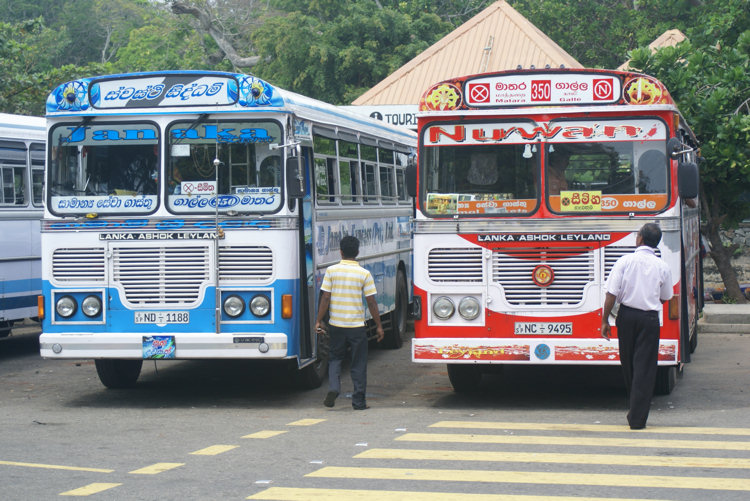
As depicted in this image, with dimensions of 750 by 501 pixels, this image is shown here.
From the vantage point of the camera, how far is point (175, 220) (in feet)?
36.4

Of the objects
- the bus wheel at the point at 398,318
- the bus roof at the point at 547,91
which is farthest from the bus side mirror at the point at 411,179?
the bus wheel at the point at 398,318

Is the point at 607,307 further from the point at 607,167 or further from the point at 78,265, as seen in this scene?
the point at 78,265

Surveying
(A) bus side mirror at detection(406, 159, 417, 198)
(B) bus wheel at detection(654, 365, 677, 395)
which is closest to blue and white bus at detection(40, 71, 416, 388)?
(A) bus side mirror at detection(406, 159, 417, 198)

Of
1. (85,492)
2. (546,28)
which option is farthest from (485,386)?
(546,28)

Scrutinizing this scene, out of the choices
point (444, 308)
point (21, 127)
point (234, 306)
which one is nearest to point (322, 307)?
point (234, 306)

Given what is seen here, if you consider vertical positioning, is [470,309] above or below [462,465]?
above

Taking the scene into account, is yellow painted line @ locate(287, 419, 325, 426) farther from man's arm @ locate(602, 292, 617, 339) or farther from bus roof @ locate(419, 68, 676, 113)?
bus roof @ locate(419, 68, 676, 113)

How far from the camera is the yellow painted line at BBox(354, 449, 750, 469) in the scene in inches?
309

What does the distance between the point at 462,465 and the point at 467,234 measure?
10.9ft

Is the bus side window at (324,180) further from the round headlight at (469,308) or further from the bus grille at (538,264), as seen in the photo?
the bus grille at (538,264)

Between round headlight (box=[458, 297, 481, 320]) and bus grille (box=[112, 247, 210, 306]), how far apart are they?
2.53m

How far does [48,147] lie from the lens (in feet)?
37.2

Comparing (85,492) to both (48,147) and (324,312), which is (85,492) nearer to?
(324,312)

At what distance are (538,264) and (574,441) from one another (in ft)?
7.31
